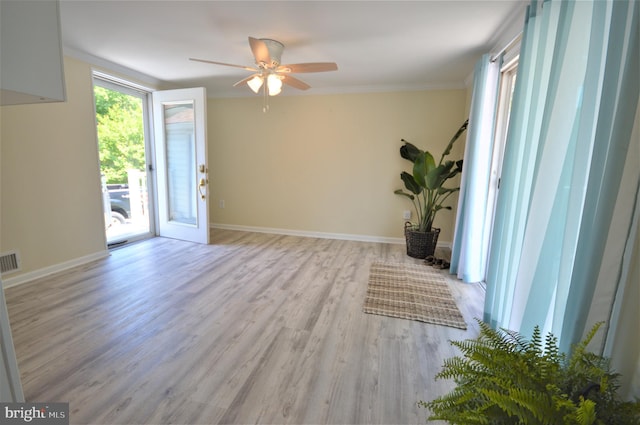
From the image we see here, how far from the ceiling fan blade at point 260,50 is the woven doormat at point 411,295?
88.9 inches

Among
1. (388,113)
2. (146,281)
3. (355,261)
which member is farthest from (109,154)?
(388,113)

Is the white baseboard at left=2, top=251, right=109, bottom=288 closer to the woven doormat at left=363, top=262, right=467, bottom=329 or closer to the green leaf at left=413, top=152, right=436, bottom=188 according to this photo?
the woven doormat at left=363, top=262, right=467, bottom=329

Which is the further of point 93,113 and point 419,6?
point 93,113

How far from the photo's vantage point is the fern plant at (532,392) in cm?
70

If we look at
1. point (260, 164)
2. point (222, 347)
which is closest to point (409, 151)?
point (260, 164)

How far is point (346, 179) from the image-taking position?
443 cm

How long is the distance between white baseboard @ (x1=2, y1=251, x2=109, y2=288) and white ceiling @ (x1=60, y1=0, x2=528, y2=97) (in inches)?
86.6

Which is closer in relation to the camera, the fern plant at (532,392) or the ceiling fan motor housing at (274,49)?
the fern plant at (532,392)

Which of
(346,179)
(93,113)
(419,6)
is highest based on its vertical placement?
(419,6)

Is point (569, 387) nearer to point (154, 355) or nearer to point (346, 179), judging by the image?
point (154, 355)

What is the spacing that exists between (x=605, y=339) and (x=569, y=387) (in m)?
0.33

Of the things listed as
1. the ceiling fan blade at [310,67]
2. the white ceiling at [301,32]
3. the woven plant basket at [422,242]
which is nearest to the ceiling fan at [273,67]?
the ceiling fan blade at [310,67]

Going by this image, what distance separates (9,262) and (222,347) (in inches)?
93.4

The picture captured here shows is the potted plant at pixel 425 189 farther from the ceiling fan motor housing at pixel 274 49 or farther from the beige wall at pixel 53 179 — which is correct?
the beige wall at pixel 53 179
